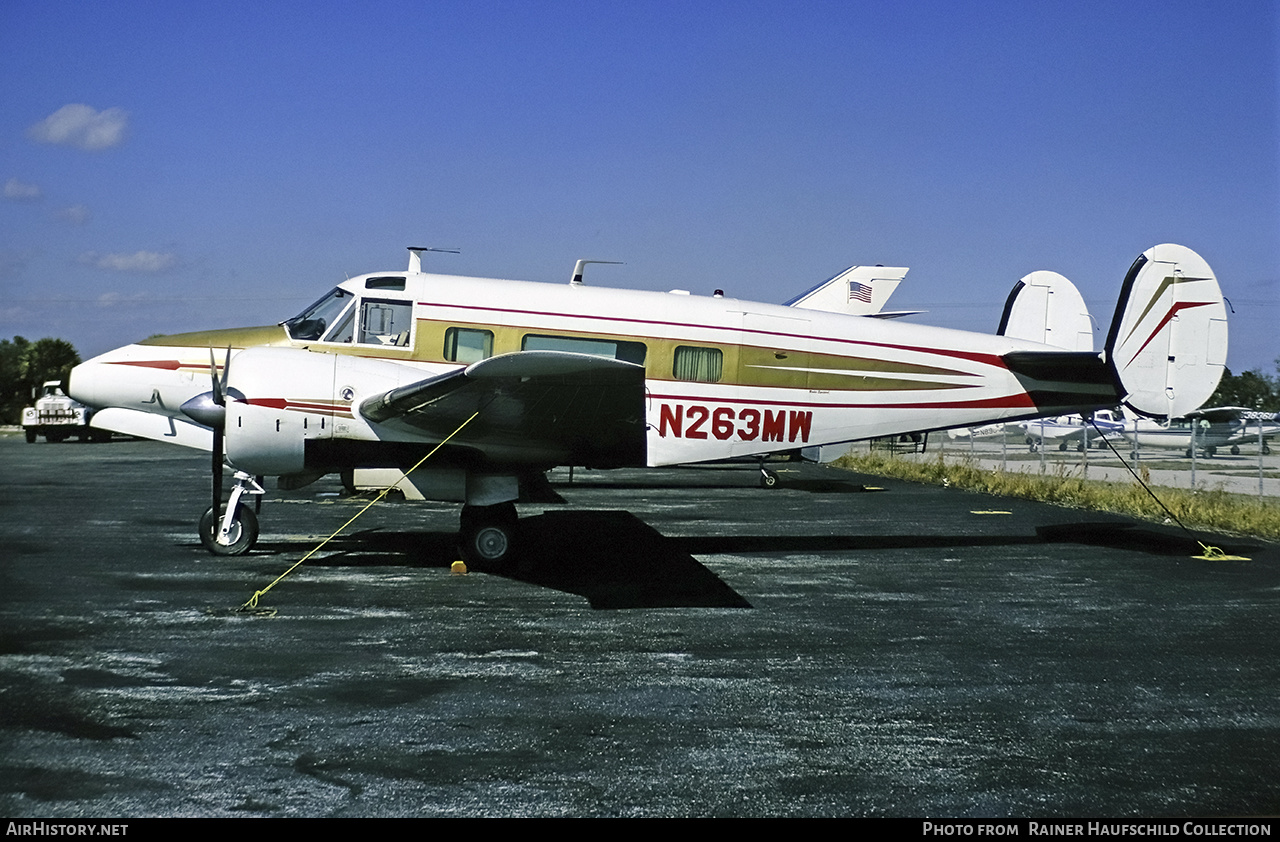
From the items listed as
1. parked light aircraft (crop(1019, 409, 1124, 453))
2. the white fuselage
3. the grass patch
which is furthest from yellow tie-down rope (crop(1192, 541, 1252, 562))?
parked light aircraft (crop(1019, 409, 1124, 453))

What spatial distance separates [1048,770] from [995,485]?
18.6m

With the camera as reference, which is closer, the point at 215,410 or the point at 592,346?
the point at 215,410

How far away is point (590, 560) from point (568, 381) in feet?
10.4

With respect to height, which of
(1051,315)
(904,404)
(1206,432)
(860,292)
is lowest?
(904,404)

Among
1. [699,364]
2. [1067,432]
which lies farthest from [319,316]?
[1067,432]

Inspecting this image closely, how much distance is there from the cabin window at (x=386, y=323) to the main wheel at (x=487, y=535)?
2.18 metres

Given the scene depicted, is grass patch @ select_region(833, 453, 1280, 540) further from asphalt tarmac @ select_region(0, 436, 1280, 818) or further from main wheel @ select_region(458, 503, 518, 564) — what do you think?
main wheel @ select_region(458, 503, 518, 564)

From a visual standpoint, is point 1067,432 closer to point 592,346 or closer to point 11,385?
point 592,346

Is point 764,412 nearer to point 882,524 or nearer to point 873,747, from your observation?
point 882,524

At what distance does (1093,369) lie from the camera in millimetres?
13156

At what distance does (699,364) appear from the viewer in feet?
40.3

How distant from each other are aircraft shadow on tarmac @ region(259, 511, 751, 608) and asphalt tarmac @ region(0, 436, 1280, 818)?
0.07m

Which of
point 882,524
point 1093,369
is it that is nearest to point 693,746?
point 1093,369

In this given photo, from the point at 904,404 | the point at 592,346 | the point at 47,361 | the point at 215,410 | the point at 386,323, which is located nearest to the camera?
the point at 215,410
